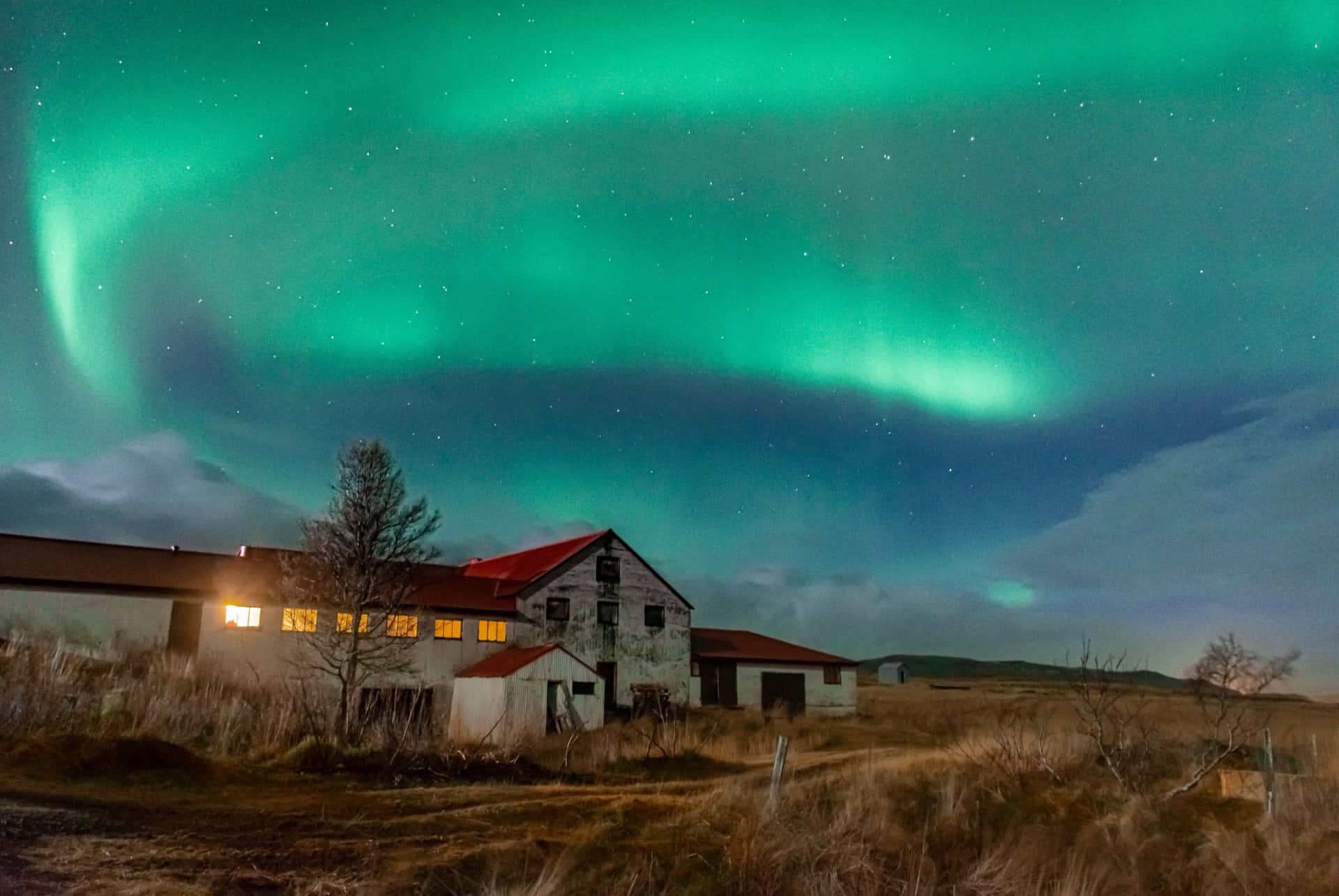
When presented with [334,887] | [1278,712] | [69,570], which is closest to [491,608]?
[69,570]

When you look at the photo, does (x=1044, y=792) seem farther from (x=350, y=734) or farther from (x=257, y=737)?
(x=257, y=737)

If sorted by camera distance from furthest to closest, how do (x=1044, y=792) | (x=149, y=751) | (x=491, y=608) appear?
(x=491, y=608)
(x=1044, y=792)
(x=149, y=751)

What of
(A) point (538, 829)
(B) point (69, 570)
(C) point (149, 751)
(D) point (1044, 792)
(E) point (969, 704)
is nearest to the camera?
(A) point (538, 829)

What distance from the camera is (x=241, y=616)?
35500 millimetres

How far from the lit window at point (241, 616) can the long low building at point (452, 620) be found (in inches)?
1.5

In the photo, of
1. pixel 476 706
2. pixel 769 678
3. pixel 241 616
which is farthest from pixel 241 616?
pixel 769 678

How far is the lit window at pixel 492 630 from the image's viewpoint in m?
40.2

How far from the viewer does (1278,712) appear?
158 feet

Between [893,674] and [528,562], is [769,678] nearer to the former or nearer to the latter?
[528,562]

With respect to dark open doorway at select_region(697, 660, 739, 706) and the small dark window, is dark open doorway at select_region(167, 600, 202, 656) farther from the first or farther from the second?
dark open doorway at select_region(697, 660, 739, 706)

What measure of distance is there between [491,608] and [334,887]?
101 ft

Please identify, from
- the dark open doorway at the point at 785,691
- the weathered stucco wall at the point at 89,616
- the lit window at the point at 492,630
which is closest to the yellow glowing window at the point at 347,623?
the lit window at the point at 492,630

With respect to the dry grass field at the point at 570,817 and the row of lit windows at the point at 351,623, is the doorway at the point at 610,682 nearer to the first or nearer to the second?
the row of lit windows at the point at 351,623

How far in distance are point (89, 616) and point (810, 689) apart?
3146 centimetres
